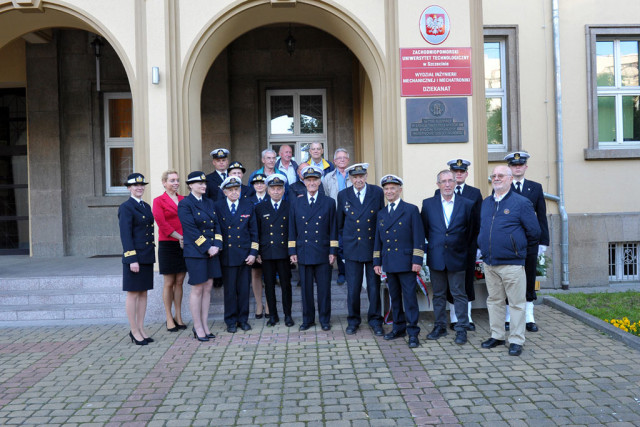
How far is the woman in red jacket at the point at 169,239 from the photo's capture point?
6020mm

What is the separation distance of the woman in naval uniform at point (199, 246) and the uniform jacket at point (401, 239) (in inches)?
77.6

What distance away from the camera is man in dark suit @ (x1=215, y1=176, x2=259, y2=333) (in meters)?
6.05

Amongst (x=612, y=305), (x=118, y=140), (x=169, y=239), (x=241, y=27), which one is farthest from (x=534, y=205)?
(x=118, y=140)

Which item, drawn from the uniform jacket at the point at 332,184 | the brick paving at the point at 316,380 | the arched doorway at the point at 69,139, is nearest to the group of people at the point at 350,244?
the brick paving at the point at 316,380

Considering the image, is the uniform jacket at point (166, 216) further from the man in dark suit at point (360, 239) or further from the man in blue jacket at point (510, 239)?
the man in blue jacket at point (510, 239)

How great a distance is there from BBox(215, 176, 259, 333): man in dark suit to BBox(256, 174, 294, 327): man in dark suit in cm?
13

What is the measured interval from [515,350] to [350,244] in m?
2.11

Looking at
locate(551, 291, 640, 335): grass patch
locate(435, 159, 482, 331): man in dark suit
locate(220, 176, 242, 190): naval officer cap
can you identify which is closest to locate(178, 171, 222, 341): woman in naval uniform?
locate(220, 176, 242, 190): naval officer cap

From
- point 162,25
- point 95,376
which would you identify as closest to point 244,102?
point 162,25

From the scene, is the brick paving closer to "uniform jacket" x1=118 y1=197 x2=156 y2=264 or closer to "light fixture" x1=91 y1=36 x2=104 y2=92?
"uniform jacket" x1=118 y1=197 x2=156 y2=264

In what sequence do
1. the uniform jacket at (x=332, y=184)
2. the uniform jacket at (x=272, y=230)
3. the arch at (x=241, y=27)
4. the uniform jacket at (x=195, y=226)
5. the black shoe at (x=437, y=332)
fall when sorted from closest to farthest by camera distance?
the black shoe at (x=437, y=332) < the uniform jacket at (x=195, y=226) < the uniform jacket at (x=272, y=230) < the arch at (x=241, y=27) < the uniform jacket at (x=332, y=184)

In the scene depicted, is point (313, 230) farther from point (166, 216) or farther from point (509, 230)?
point (509, 230)

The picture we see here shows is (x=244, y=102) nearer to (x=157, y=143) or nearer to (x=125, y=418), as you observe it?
(x=157, y=143)

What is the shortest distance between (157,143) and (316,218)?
2578mm
